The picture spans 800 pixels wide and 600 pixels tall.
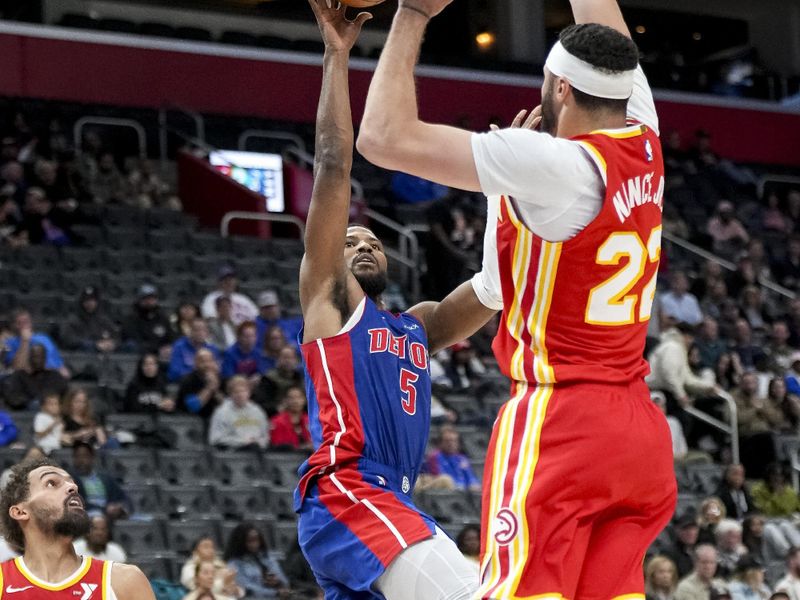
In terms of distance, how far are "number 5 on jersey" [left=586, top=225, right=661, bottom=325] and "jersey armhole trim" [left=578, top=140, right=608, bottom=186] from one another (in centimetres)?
16

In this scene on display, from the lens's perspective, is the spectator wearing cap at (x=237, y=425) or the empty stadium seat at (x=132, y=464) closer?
the empty stadium seat at (x=132, y=464)

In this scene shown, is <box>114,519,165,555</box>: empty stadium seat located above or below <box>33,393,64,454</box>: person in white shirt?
below

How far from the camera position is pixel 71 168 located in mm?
16953

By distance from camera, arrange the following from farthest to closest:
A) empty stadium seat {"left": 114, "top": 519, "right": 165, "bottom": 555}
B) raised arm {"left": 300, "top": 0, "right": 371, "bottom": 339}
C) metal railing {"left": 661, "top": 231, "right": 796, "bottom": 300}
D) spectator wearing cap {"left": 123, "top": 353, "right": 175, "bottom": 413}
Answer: metal railing {"left": 661, "top": 231, "right": 796, "bottom": 300} < spectator wearing cap {"left": 123, "top": 353, "right": 175, "bottom": 413} < empty stadium seat {"left": 114, "top": 519, "right": 165, "bottom": 555} < raised arm {"left": 300, "top": 0, "right": 371, "bottom": 339}

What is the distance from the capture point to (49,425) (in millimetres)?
12031

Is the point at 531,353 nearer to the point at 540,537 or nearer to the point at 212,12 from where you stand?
the point at 540,537

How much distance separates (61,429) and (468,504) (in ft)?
12.1

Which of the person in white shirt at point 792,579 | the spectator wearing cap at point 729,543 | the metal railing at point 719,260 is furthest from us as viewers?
the metal railing at point 719,260

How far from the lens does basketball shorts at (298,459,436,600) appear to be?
16.4ft

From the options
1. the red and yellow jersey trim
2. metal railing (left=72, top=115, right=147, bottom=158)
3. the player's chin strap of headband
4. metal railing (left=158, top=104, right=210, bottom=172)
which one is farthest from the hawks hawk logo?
metal railing (left=158, top=104, right=210, bottom=172)

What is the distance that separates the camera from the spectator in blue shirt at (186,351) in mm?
13656

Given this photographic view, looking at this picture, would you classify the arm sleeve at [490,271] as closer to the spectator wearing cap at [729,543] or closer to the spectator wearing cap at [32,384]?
the spectator wearing cap at [32,384]

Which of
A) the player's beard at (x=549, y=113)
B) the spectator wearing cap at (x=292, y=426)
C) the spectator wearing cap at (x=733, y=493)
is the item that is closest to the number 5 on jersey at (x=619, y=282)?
the player's beard at (x=549, y=113)

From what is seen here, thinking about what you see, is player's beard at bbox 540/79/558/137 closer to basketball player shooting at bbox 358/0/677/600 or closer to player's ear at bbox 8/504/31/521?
basketball player shooting at bbox 358/0/677/600
